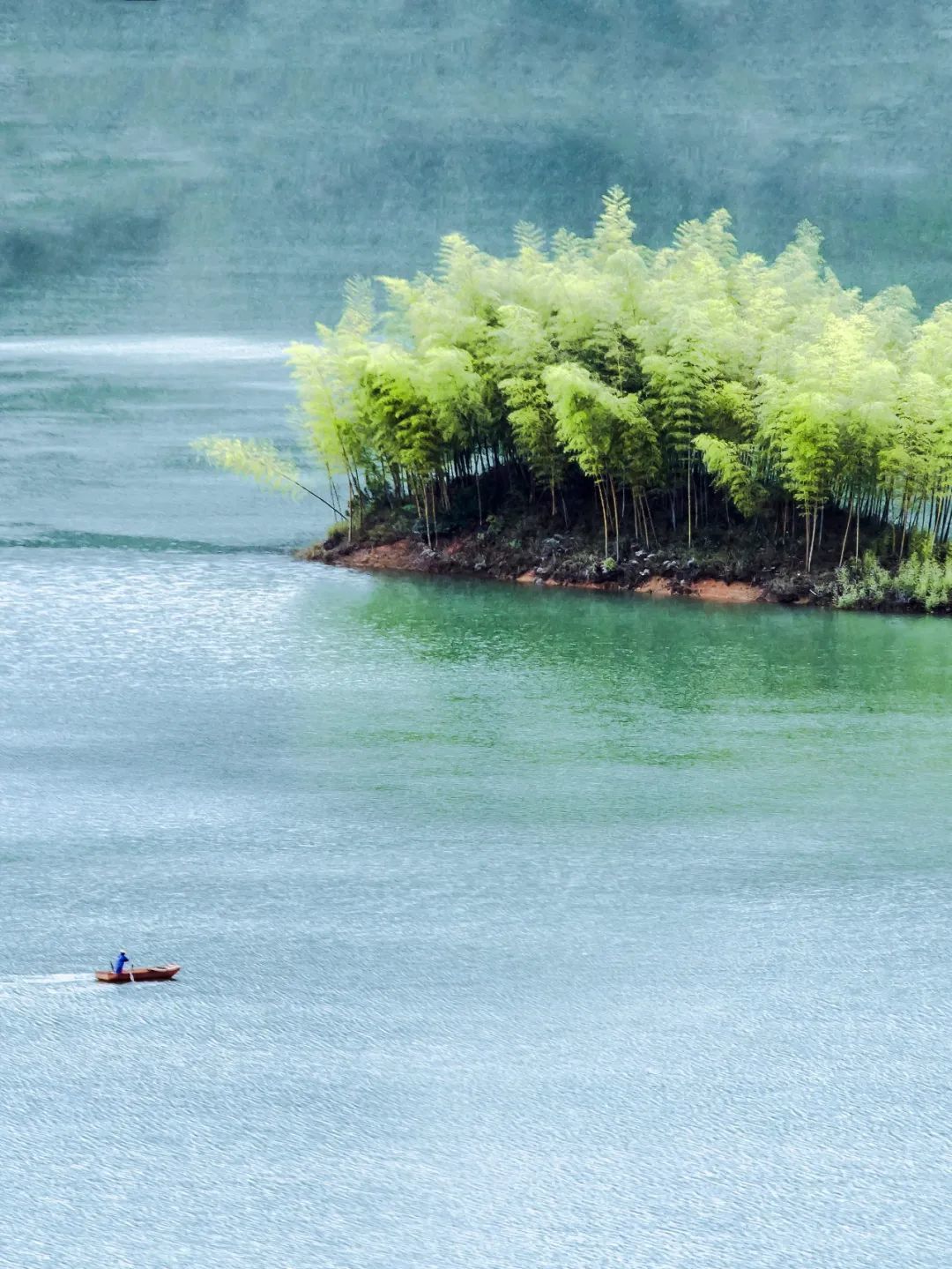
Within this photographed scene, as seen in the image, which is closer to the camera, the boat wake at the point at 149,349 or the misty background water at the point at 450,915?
the misty background water at the point at 450,915

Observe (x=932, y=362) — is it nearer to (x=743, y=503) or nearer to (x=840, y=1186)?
(x=743, y=503)

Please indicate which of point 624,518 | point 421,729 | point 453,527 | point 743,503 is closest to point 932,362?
point 743,503

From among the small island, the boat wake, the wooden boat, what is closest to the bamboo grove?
the small island

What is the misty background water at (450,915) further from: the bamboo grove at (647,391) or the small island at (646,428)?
the bamboo grove at (647,391)

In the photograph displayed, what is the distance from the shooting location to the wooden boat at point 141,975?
9.39m

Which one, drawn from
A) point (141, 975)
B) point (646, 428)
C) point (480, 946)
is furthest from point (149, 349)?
point (141, 975)

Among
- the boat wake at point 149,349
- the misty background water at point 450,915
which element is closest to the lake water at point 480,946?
the misty background water at point 450,915

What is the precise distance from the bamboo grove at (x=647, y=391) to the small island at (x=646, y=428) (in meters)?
0.03

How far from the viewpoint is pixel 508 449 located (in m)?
23.4

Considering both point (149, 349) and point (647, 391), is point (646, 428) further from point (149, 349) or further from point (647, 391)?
point (149, 349)

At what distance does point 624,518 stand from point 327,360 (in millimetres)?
4614

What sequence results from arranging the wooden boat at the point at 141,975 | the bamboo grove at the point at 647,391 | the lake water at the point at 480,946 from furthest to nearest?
the bamboo grove at the point at 647,391
the wooden boat at the point at 141,975
the lake water at the point at 480,946

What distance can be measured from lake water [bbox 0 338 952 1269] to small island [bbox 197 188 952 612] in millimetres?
2005

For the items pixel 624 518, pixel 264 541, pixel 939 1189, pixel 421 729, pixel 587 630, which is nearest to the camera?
pixel 939 1189
